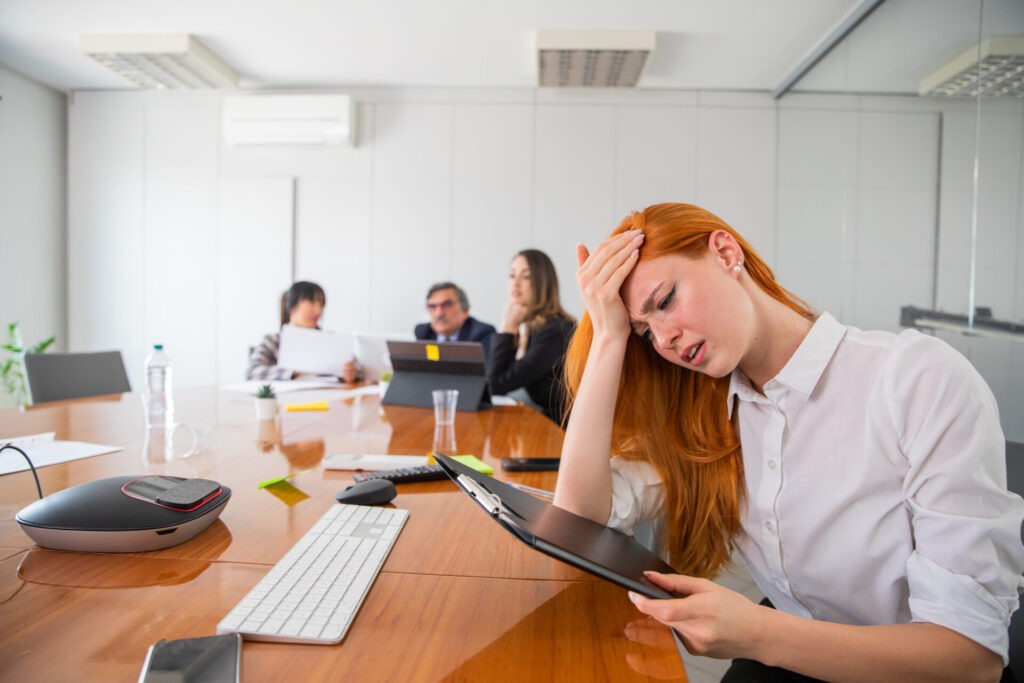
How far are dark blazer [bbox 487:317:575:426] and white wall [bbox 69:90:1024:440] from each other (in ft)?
6.42

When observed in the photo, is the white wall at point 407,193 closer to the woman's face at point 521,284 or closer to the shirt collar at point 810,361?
the woman's face at point 521,284

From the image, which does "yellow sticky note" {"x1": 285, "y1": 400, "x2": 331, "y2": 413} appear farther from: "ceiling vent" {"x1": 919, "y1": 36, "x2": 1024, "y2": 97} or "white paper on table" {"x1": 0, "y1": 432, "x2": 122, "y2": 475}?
"ceiling vent" {"x1": 919, "y1": 36, "x2": 1024, "y2": 97}

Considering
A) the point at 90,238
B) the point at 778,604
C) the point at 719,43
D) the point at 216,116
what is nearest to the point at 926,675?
the point at 778,604

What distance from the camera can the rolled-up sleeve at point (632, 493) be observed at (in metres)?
1.10

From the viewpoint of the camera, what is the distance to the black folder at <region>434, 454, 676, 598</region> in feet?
2.23

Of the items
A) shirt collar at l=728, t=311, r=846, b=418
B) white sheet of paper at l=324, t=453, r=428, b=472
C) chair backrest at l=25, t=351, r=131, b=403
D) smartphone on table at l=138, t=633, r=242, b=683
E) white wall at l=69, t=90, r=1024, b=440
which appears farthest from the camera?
white wall at l=69, t=90, r=1024, b=440

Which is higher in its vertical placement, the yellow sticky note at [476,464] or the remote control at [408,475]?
the remote control at [408,475]

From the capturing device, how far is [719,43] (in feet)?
12.9

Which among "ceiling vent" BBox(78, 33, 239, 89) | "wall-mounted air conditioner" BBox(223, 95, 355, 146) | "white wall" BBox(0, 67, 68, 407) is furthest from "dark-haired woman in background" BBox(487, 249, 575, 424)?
"white wall" BBox(0, 67, 68, 407)

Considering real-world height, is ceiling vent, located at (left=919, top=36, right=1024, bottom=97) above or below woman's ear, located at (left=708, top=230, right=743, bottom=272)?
above

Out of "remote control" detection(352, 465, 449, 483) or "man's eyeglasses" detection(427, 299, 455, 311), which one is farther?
"man's eyeglasses" detection(427, 299, 455, 311)

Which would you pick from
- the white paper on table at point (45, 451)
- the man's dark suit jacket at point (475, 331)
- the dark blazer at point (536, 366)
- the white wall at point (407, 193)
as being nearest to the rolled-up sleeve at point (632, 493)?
the white paper on table at point (45, 451)

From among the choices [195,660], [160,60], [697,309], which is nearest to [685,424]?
[697,309]

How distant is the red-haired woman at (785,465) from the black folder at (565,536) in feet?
0.17
